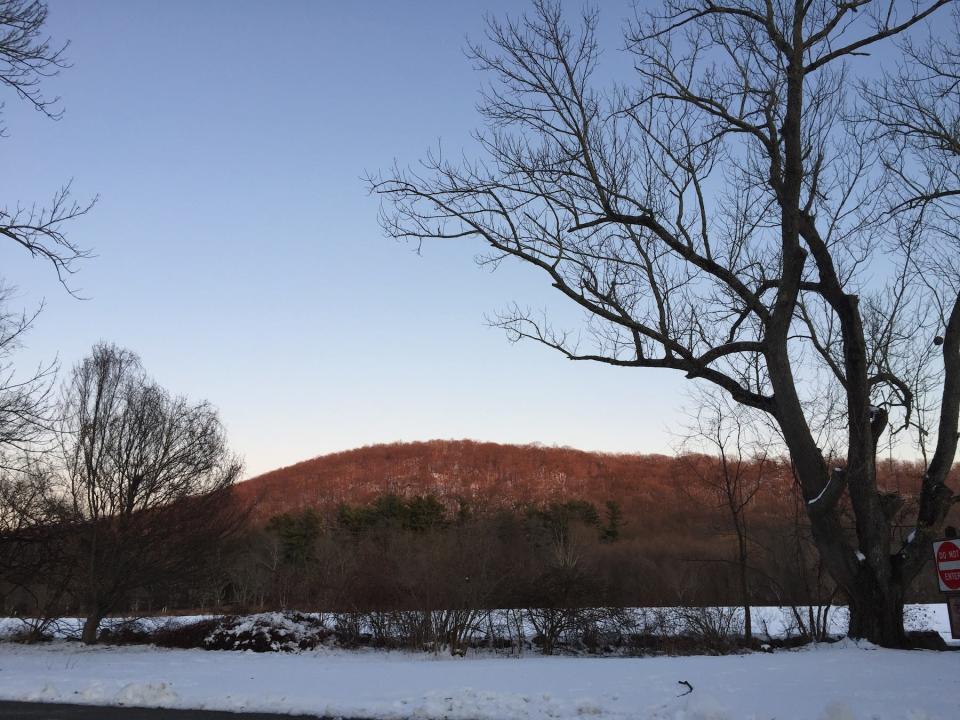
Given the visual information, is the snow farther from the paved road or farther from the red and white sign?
the red and white sign

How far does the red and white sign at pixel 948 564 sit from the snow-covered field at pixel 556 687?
975mm

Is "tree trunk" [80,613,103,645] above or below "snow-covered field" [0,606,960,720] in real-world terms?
below

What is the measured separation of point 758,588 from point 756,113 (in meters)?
27.7

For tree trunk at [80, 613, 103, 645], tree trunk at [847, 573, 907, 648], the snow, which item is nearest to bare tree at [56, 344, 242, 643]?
tree trunk at [80, 613, 103, 645]

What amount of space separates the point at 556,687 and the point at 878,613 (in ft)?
22.5

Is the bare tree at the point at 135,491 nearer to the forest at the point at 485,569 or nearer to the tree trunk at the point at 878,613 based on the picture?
the forest at the point at 485,569

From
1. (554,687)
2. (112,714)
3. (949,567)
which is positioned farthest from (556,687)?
(949,567)

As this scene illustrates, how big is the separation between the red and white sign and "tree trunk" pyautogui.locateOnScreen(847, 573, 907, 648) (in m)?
2.21

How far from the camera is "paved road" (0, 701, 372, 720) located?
26.9ft

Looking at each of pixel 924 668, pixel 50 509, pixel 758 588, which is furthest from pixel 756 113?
pixel 758 588

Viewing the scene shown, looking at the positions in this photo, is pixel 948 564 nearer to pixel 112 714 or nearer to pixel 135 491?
pixel 112 714

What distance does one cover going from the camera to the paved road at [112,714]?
26.9ft

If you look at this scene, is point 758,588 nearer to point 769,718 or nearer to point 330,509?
point 769,718

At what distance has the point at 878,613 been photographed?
42.3 ft
